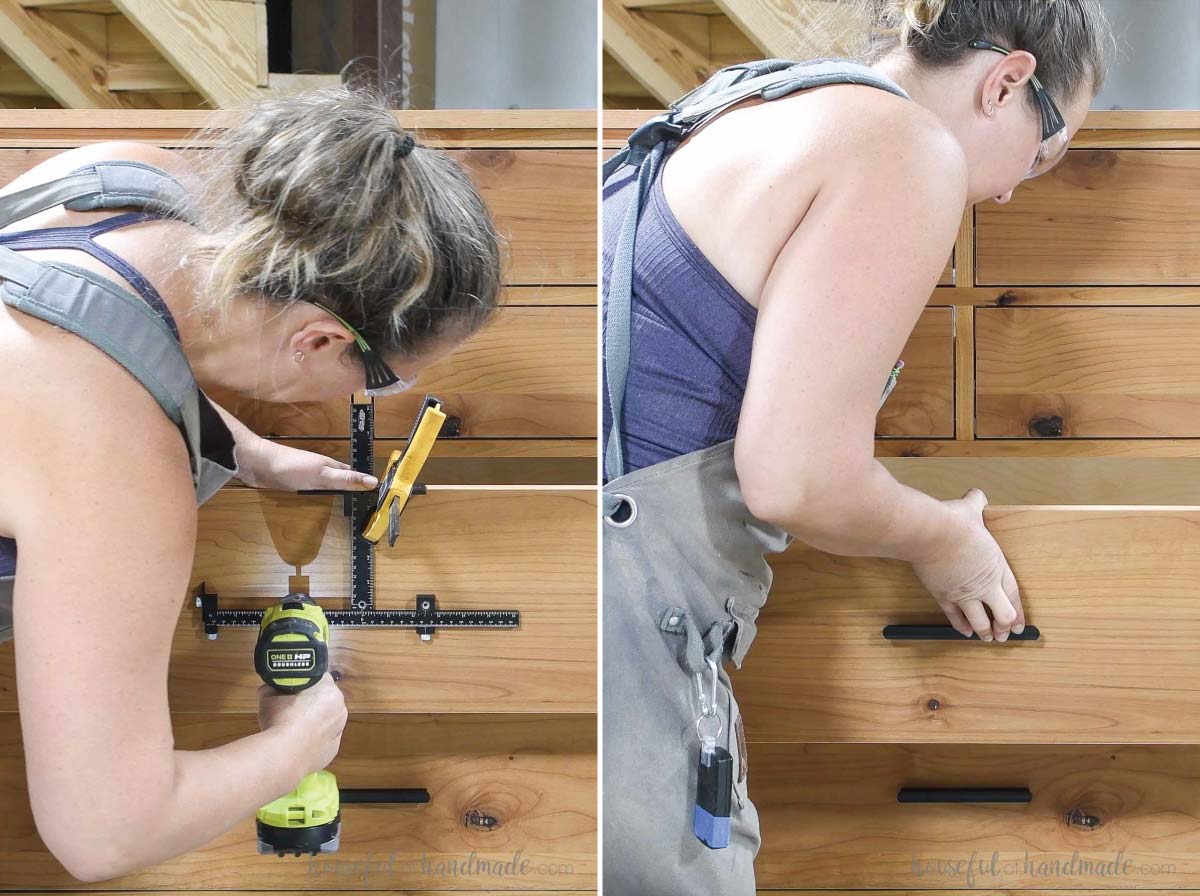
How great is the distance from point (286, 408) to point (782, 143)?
2.25 ft

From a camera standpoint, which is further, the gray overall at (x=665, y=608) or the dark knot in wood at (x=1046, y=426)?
the dark knot in wood at (x=1046, y=426)

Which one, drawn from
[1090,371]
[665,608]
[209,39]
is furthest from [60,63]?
[1090,371]

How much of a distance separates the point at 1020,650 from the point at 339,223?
28.6 inches

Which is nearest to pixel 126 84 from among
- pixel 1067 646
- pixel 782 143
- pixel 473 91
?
pixel 473 91

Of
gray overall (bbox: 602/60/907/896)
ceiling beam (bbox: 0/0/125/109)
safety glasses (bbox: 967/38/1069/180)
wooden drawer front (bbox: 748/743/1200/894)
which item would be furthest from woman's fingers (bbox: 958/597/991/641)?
ceiling beam (bbox: 0/0/125/109)

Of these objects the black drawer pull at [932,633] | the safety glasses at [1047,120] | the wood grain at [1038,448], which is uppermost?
the safety glasses at [1047,120]

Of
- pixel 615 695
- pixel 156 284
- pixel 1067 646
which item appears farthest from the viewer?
pixel 1067 646

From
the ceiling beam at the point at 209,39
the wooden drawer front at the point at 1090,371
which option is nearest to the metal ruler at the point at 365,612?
the ceiling beam at the point at 209,39

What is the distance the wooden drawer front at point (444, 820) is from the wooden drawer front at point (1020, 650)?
233 millimetres

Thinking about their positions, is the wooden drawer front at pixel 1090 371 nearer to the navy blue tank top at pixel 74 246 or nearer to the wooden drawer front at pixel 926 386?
the wooden drawer front at pixel 926 386

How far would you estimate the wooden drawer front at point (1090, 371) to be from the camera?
1213mm

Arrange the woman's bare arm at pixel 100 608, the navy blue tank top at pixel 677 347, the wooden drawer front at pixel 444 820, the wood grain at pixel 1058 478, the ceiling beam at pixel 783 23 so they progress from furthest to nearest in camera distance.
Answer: the wood grain at pixel 1058 478 < the ceiling beam at pixel 783 23 < the wooden drawer front at pixel 444 820 < the navy blue tank top at pixel 677 347 < the woman's bare arm at pixel 100 608

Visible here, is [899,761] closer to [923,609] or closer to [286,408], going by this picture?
[923,609]

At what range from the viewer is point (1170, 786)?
113 cm
